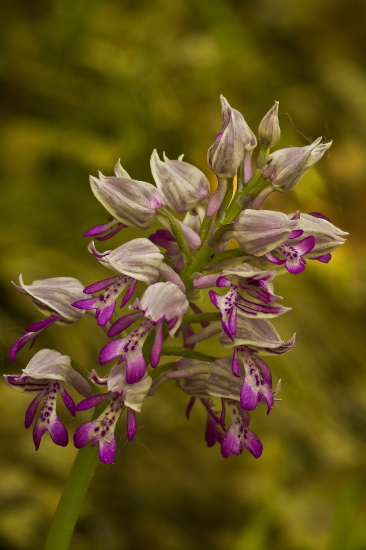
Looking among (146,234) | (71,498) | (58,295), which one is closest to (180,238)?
(58,295)

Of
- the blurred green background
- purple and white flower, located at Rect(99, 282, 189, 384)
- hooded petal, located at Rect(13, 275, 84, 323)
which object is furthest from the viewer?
the blurred green background

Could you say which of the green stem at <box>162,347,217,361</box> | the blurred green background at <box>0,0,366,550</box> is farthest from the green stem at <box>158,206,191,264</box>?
the blurred green background at <box>0,0,366,550</box>

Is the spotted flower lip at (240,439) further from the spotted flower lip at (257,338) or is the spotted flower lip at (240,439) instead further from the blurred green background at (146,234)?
the blurred green background at (146,234)

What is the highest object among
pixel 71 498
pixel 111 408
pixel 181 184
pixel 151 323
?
pixel 181 184

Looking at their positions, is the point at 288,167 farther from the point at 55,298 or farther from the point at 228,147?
the point at 55,298

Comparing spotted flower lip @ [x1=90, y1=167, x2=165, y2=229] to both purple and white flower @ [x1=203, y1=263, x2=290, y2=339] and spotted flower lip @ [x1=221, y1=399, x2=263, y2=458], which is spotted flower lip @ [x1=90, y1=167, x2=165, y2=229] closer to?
purple and white flower @ [x1=203, y1=263, x2=290, y2=339]

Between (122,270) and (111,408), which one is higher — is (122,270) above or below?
above

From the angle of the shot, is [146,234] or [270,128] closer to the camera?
[270,128]
